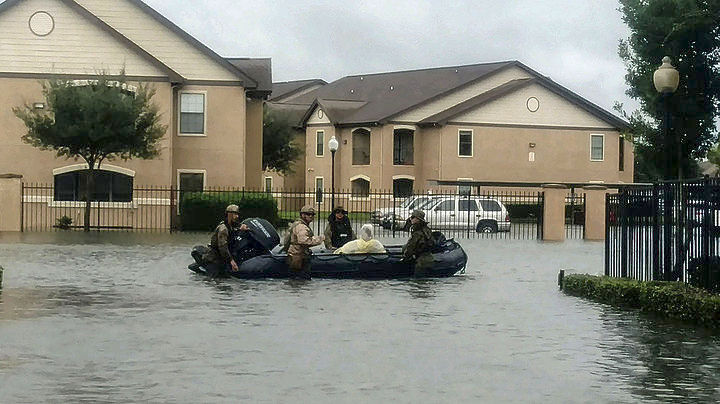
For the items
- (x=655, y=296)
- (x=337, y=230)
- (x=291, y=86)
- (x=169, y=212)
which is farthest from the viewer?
(x=291, y=86)

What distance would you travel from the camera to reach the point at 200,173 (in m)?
49.5

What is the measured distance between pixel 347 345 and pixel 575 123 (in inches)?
2241

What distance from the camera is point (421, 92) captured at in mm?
74688

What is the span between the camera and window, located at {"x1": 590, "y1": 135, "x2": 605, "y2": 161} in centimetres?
7056

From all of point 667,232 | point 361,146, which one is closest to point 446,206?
point 361,146

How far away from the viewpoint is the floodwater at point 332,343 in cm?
1123

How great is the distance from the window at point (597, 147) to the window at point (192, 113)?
28.0 metres

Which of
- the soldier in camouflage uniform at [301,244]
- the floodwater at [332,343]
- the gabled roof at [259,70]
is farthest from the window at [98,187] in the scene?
the soldier in camouflage uniform at [301,244]

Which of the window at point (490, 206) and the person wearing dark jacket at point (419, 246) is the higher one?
the window at point (490, 206)

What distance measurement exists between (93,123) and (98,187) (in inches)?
219

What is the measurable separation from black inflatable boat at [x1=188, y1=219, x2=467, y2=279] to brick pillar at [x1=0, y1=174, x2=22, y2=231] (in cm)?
1904

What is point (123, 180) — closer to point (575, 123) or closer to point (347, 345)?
point (575, 123)

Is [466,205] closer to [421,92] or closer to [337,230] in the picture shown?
[421,92]

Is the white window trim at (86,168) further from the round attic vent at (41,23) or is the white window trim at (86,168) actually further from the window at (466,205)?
the window at (466,205)
